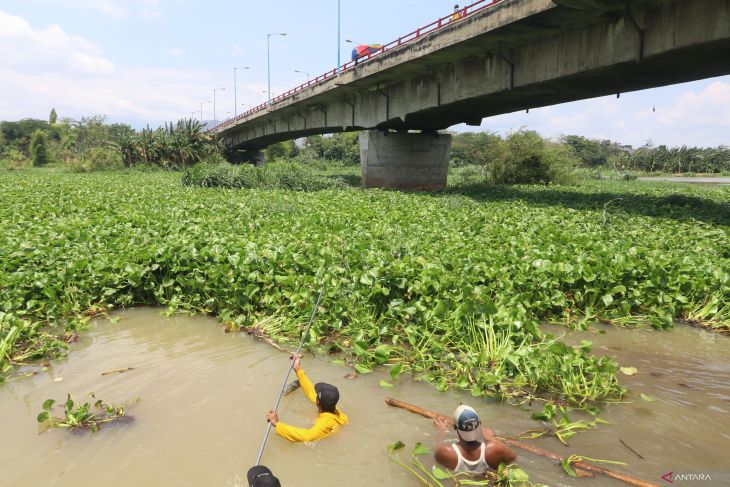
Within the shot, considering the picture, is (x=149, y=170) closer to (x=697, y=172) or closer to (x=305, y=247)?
(x=305, y=247)

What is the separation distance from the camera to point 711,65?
1184cm

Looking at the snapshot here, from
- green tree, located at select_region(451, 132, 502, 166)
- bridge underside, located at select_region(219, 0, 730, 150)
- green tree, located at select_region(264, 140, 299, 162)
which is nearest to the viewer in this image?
bridge underside, located at select_region(219, 0, 730, 150)

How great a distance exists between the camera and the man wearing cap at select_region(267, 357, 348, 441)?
3.65 meters

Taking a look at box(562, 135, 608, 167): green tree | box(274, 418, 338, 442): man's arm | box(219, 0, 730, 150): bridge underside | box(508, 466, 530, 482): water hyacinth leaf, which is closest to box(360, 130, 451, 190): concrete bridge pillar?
box(219, 0, 730, 150): bridge underside

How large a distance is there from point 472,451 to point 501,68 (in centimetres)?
1431

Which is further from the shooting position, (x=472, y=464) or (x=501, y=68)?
(x=501, y=68)

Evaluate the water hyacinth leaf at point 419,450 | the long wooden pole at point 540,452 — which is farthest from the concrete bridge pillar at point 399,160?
the water hyacinth leaf at point 419,450

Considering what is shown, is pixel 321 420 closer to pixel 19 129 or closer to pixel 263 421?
pixel 263 421

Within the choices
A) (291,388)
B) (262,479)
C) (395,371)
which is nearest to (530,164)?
(395,371)

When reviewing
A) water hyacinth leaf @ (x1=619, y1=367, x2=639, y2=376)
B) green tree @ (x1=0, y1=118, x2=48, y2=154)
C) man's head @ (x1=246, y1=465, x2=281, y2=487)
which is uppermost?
green tree @ (x1=0, y1=118, x2=48, y2=154)

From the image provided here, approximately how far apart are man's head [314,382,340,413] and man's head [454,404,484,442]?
1010mm

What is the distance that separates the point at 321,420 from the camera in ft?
12.4

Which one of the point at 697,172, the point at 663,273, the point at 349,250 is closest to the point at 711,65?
the point at 663,273

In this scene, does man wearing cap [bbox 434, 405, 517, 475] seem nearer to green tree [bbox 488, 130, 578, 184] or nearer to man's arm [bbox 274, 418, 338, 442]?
man's arm [bbox 274, 418, 338, 442]
